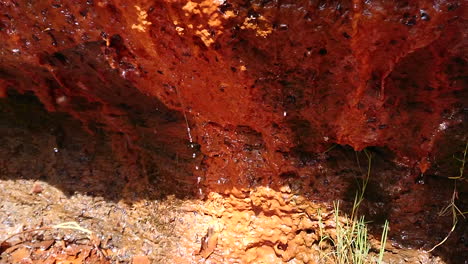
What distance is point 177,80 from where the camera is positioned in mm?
1815

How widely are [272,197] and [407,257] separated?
88 cm

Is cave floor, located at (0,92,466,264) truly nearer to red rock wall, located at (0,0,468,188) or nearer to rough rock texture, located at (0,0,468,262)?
rough rock texture, located at (0,0,468,262)

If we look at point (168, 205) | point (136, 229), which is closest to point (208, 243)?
point (168, 205)

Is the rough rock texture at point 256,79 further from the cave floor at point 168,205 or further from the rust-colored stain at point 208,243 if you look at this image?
→ the rust-colored stain at point 208,243

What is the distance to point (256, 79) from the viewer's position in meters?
1.65

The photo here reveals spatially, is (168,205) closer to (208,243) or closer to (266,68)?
(208,243)

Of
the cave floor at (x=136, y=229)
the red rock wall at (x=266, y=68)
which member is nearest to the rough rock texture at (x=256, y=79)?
the red rock wall at (x=266, y=68)

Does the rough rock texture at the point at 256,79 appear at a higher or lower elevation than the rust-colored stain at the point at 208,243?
higher

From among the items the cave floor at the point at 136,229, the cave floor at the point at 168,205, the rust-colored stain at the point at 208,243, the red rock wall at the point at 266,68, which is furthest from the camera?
the rust-colored stain at the point at 208,243

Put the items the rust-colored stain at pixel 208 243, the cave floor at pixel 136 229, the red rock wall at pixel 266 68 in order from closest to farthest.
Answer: the red rock wall at pixel 266 68
the cave floor at pixel 136 229
the rust-colored stain at pixel 208 243

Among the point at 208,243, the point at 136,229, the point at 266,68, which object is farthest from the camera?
the point at 136,229

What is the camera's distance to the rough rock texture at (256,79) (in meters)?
1.34

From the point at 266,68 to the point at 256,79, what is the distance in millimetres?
77

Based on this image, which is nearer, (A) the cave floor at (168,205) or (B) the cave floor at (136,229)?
(A) the cave floor at (168,205)
